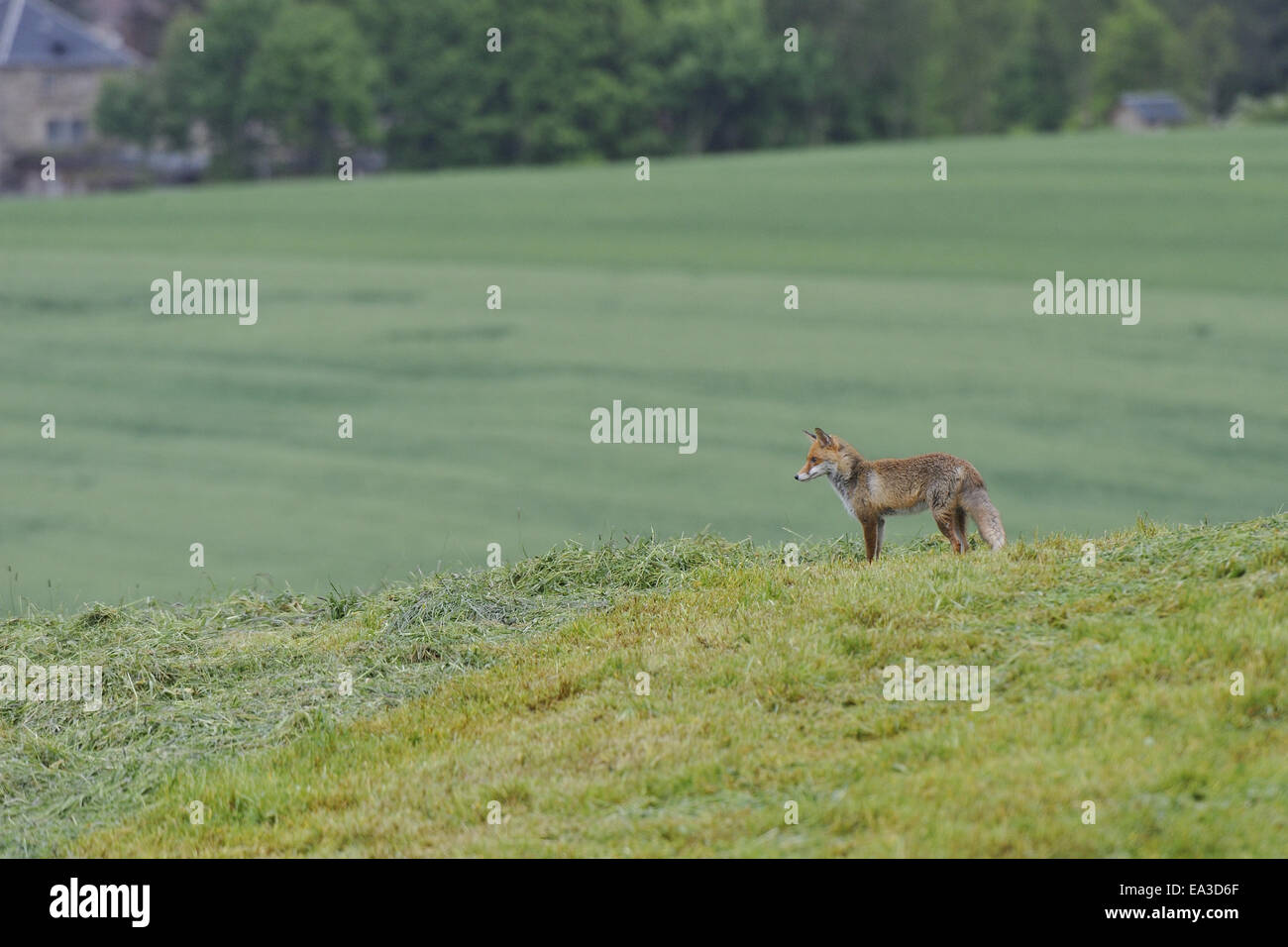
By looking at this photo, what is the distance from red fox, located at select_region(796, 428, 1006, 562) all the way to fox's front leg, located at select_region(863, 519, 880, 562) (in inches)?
0.4

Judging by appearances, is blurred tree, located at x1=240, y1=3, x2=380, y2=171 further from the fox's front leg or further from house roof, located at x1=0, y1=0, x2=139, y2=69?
the fox's front leg

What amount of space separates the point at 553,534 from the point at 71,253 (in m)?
41.5

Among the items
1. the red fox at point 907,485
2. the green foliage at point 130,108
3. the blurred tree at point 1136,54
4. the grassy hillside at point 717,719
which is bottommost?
the grassy hillside at point 717,719

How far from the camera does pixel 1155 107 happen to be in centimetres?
10194

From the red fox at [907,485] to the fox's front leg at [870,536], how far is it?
11 millimetres

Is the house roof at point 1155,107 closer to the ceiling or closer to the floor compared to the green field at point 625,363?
closer to the ceiling

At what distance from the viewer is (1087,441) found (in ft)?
82.9

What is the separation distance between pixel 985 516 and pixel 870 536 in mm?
800

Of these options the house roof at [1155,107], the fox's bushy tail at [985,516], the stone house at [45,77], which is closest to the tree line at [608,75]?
the house roof at [1155,107]

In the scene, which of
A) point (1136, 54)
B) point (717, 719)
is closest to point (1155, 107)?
point (1136, 54)

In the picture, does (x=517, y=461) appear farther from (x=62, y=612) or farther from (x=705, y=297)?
(x=705, y=297)

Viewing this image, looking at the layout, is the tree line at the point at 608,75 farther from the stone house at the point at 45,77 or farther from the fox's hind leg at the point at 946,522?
the fox's hind leg at the point at 946,522

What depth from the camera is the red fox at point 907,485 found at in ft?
34.6

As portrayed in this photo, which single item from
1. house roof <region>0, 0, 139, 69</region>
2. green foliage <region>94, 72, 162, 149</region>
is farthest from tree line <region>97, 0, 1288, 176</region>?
house roof <region>0, 0, 139, 69</region>
